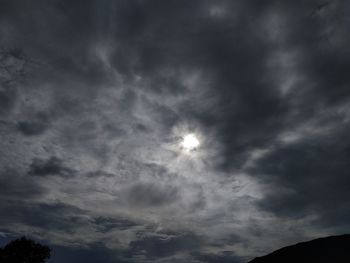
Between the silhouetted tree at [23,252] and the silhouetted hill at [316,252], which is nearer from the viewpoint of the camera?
the silhouetted hill at [316,252]

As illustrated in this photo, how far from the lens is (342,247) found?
61.3 m

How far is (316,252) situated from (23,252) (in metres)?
68.2

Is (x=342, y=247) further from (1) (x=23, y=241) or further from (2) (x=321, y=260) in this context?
(1) (x=23, y=241)

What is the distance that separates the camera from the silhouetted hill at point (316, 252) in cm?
6006

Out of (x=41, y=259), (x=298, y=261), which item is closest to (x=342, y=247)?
(x=298, y=261)

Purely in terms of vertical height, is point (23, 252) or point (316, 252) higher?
point (23, 252)

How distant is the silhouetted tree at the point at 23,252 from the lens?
247 ft

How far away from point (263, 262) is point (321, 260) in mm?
12019

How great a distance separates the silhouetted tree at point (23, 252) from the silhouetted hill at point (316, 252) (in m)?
52.1

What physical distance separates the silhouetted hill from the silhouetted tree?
5207cm

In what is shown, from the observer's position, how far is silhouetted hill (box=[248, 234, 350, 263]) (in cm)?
6006

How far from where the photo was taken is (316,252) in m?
63.9

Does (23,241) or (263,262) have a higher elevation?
(23,241)

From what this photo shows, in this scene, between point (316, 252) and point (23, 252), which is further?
point (23, 252)
